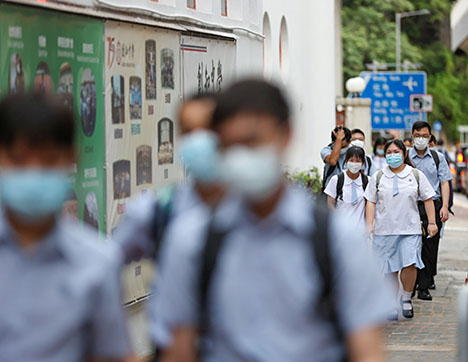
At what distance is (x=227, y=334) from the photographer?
120 inches

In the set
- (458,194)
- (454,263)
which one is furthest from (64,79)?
(458,194)

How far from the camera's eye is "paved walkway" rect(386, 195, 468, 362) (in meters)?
9.33

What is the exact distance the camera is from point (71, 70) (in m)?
9.26

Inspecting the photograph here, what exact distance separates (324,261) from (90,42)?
694cm

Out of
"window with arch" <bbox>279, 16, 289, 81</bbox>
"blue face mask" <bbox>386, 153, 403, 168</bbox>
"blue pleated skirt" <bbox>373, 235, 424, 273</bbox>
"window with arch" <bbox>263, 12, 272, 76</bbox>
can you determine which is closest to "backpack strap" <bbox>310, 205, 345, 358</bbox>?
"blue face mask" <bbox>386, 153, 403, 168</bbox>

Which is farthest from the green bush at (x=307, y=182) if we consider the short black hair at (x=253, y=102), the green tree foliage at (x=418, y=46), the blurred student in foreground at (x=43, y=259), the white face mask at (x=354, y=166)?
the green tree foliage at (x=418, y=46)

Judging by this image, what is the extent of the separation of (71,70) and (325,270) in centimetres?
656

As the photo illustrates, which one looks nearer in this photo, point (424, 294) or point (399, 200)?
point (399, 200)

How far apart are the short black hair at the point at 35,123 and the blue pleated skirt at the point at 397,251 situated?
844cm

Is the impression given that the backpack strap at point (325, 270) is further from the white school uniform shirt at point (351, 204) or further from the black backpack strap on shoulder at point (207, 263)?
the white school uniform shirt at point (351, 204)

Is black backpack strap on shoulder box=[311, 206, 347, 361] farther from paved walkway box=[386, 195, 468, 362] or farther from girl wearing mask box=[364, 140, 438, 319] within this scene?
girl wearing mask box=[364, 140, 438, 319]

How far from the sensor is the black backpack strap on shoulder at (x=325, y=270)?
117 inches

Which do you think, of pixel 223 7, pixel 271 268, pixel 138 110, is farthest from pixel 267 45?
pixel 271 268

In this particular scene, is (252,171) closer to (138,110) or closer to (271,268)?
(271,268)
